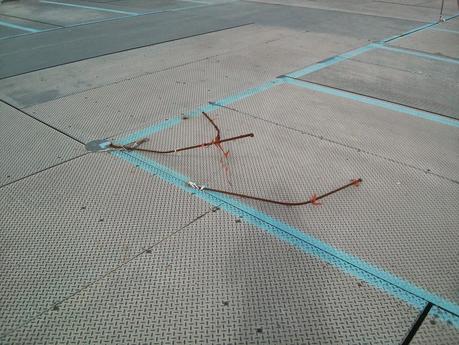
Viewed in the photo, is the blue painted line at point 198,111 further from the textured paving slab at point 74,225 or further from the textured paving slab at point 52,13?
the textured paving slab at point 52,13

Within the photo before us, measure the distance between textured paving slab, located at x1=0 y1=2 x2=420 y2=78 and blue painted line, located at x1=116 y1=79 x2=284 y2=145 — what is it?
2925 millimetres

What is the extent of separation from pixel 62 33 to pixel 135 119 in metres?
4.75

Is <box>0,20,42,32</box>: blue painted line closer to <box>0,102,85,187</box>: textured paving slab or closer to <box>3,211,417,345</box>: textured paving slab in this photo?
<box>0,102,85,187</box>: textured paving slab

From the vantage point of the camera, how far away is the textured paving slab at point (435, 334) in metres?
1.92

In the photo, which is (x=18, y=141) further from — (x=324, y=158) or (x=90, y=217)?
(x=324, y=158)

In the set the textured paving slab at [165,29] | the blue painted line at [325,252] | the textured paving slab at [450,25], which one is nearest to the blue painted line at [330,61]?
the textured paving slab at [165,29]

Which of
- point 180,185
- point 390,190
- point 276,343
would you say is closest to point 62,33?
point 180,185

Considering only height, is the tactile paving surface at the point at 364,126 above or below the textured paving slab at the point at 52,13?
below

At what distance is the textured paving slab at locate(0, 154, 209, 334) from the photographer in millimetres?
2209

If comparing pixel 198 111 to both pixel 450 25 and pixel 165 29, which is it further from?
pixel 450 25

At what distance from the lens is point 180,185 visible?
308 centimetres

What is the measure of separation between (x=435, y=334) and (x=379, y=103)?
3.22m

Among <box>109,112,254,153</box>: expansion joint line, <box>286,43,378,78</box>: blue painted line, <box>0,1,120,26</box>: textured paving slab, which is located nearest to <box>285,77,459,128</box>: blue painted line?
<box>286,43,378,78</box>: blue painted line

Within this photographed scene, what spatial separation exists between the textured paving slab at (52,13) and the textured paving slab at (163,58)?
133 inches
